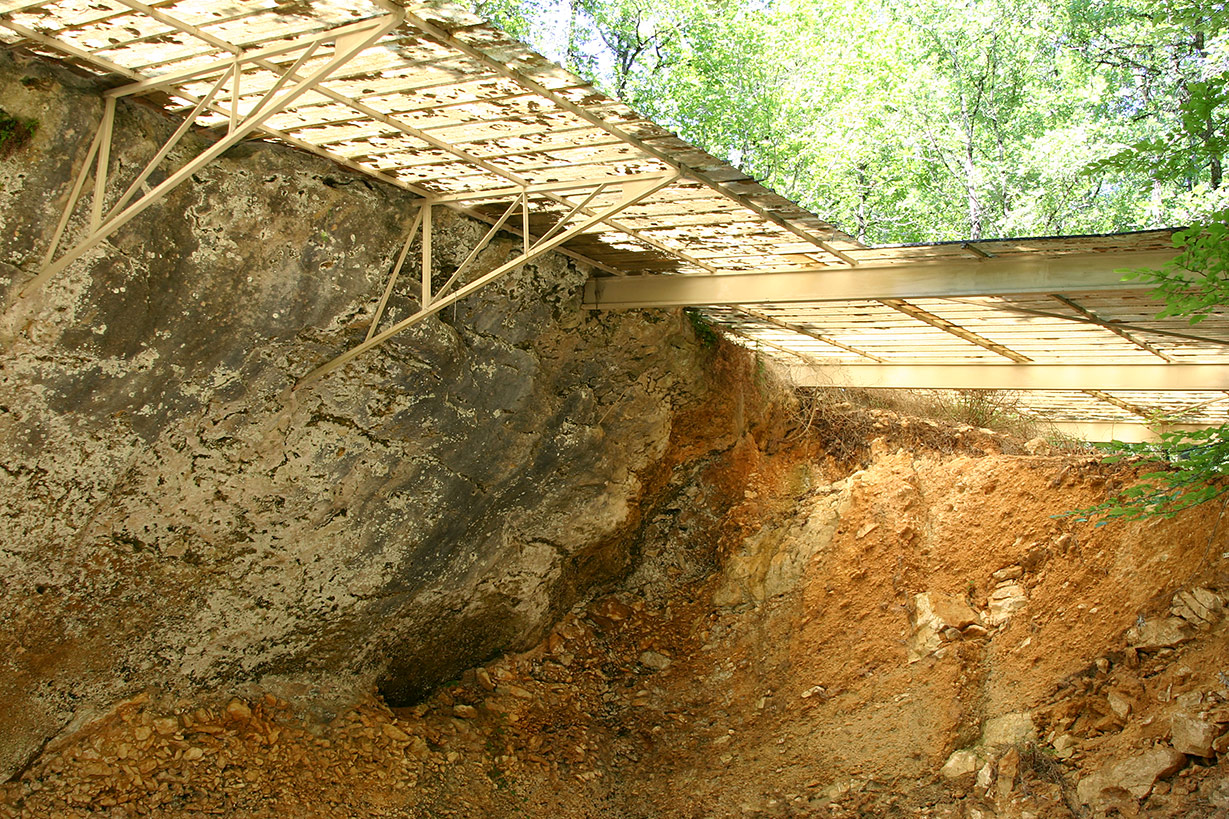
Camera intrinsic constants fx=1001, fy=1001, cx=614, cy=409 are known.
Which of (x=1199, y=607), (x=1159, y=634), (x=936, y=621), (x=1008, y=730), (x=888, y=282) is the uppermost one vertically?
(x=888, y=282)

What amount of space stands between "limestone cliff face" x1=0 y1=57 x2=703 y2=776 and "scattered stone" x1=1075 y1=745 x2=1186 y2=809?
204 inches

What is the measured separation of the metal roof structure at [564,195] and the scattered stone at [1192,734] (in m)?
3.03

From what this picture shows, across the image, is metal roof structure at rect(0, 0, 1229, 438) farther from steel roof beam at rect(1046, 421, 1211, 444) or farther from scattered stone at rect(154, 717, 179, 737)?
steel roof beam at rect(1046, 421, 1211, 444)

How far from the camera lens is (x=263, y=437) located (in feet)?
24.7

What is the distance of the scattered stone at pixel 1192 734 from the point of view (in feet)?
23.1

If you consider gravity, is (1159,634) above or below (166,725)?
above

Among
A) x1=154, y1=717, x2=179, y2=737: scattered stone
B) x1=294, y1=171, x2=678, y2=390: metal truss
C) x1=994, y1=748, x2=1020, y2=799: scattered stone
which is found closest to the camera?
x1=294, y1=171, x2=678, y2=390: metal truss

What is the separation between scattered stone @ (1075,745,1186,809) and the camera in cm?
712

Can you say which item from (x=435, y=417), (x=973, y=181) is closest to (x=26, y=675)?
(x=435, y=417)

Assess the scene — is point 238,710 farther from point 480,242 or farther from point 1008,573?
point 1008,573

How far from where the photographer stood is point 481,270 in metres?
8.43

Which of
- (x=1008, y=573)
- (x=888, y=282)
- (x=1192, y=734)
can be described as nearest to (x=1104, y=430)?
(x=1008, y=573)

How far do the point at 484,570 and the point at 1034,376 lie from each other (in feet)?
19.4

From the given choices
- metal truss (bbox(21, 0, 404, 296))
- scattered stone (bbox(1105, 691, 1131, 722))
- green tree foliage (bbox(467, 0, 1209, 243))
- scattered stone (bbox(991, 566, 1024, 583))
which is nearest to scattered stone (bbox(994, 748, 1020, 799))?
scattered stone (bbox(1105, 691, 1131, 722))
